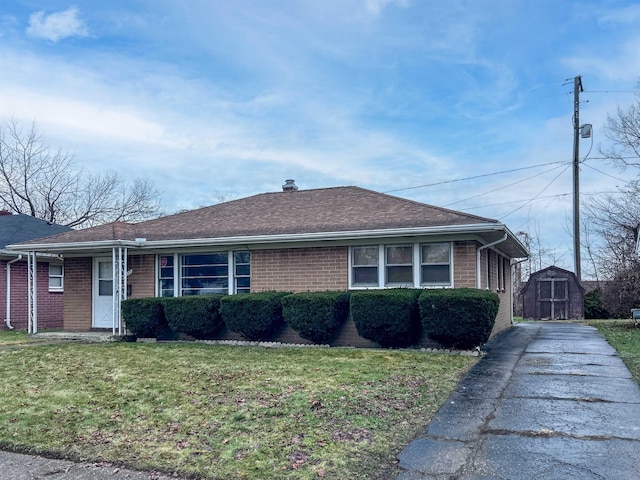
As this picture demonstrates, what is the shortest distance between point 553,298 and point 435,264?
12.9m

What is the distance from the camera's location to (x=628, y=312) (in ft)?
57.7

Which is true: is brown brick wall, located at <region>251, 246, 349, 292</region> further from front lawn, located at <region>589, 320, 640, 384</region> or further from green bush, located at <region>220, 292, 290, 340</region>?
front lawn, located at <region>589, 320, 640, 384</region>

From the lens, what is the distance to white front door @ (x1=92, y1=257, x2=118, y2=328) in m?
14.4

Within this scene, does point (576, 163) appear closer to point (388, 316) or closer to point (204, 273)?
point (388, 316)

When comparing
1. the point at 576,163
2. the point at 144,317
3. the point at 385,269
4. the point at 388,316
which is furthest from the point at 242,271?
the point at 576,163

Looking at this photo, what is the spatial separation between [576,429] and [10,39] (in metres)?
14.1

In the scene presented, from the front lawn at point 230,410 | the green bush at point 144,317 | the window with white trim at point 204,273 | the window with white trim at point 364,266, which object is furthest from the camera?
the window with white trim at point 204,273

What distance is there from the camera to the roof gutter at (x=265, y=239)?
10609 millimetres

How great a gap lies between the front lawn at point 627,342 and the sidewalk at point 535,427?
25 cm

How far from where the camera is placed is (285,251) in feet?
41.2

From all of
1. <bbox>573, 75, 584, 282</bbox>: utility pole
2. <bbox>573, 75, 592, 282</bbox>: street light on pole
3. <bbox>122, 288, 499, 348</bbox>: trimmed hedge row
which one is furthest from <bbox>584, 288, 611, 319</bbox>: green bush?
<bbox>122, 288, 499, 348</bbox>: trimmed hedge row

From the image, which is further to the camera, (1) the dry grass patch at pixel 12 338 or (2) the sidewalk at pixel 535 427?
(1) the dry grass patch at pixel 12 338

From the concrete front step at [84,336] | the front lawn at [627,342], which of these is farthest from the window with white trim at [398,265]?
the concrete front step at [84,336]

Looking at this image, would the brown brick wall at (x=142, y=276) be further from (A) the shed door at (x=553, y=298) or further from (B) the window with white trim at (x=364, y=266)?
(A) the shed door at (x=553, y=298)
